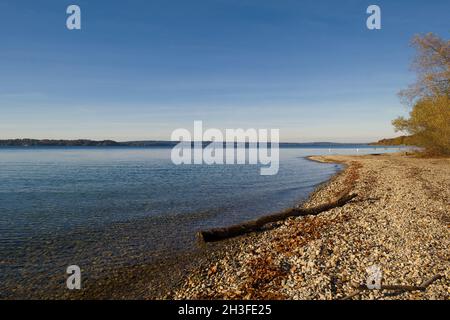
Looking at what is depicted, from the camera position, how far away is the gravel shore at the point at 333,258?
8.55m

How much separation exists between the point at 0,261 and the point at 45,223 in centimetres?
623

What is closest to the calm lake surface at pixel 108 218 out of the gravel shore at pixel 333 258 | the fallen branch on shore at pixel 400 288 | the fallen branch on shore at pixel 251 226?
the fallen branch on shore at pixel 251 226

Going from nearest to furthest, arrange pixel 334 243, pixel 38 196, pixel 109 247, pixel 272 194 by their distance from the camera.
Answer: pixel 334 243 → pixel 109 247 → pixel 38 196 → pixel 272 194

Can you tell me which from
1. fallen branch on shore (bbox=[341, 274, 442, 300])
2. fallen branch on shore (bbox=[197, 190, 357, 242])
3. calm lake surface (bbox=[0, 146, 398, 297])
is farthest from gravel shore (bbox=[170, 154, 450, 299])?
calm lake surface (bbox=[0, 146, 398, 297])

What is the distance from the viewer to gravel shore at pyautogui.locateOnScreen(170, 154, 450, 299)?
8547 millimetres

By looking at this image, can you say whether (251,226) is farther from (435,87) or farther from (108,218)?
(435,87)

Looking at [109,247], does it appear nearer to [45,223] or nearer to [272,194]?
[45,223]

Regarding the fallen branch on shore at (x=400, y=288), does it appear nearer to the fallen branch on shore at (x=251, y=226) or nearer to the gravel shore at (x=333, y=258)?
the gravel shore at (x=333, y=258)

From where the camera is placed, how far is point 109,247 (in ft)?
47.5

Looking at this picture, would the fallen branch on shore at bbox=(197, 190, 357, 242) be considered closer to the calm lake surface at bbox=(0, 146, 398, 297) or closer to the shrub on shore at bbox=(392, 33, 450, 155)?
the calm lake surface at bbox=(0, 146, 398, 297)

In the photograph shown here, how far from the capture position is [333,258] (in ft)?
34.8

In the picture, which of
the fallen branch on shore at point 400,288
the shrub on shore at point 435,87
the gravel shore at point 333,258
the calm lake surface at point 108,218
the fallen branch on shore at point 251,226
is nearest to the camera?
the fallen branch on shore at point 400,288

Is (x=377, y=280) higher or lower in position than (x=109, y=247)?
higher
